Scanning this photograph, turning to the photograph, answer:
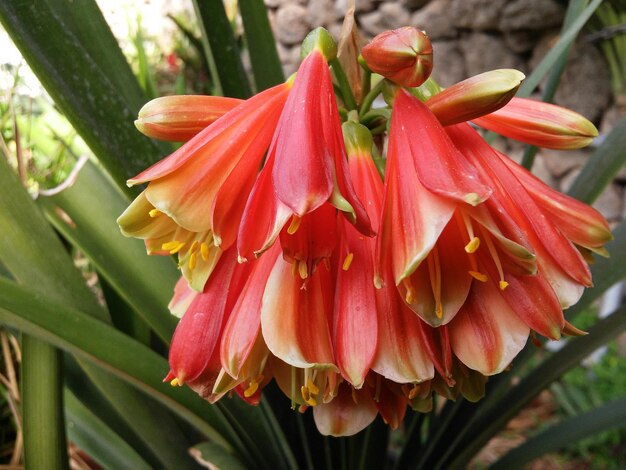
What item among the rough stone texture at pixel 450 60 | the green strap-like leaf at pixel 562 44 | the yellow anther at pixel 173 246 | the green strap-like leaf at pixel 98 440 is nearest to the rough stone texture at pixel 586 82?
the rough stone texture at pixel 450 60

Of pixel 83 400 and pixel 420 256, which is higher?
pixel 420 256

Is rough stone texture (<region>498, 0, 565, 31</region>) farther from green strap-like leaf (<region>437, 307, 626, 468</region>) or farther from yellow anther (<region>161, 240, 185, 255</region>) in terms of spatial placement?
yellow anther (<region>161, 240, 185, 255</region>)

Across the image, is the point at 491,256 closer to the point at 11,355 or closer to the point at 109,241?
the point at 109,241

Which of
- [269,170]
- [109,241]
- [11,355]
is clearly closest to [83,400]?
[109,241]

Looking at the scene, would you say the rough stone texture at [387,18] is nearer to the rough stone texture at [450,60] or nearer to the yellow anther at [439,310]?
the rough stone texture at [450,60]

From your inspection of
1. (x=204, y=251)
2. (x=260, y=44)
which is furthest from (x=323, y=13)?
(x=204, y=251)

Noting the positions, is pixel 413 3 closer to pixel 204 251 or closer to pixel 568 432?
pixel 568 432

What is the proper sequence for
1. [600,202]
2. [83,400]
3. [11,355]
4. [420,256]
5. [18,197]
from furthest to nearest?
[600,202], [11,355], [83,400], [18,197], [420,256]
